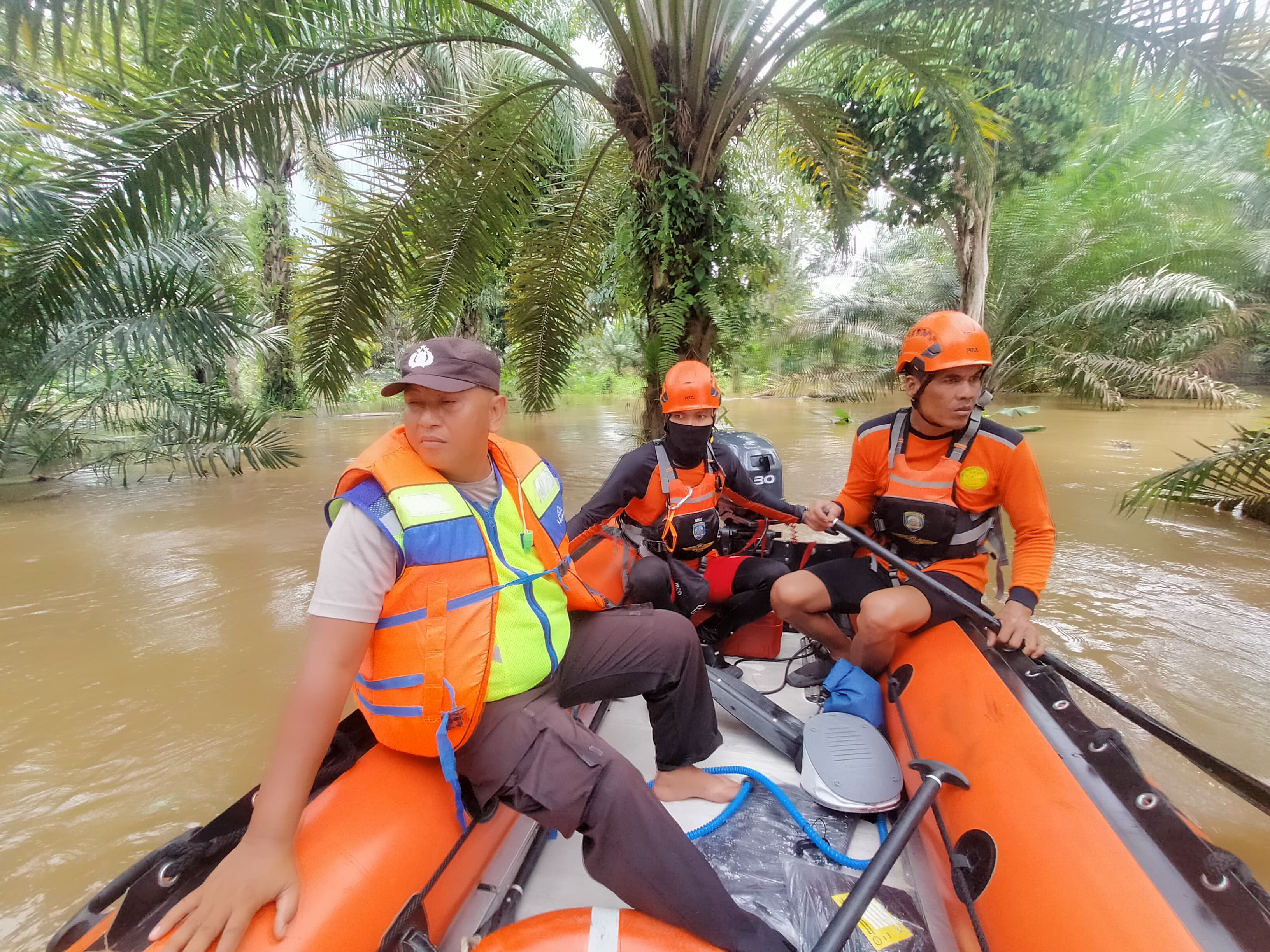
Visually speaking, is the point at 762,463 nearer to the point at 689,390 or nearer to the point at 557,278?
the point at 689,390

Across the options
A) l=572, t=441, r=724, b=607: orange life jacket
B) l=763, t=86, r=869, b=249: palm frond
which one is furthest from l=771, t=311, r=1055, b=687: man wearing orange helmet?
l=763, t=86, r=869, b=249: palm frond

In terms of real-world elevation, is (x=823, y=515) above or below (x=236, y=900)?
above

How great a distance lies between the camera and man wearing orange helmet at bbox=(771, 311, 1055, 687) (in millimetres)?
2283

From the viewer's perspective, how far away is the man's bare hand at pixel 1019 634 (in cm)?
199

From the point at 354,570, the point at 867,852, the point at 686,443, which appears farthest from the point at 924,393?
the point at 354,570

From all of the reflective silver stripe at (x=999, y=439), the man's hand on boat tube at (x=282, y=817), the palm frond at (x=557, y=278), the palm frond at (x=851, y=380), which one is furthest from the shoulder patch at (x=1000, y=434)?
the palm frond at (x=851, y=380)

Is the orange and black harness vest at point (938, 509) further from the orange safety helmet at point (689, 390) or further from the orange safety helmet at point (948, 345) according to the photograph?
the orange safety helmet at point (689, 390)

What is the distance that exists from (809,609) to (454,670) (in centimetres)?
170

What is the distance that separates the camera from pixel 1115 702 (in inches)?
68.4

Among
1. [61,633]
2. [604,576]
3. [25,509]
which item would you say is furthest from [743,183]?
[25,509]

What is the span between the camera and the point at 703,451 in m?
3.04

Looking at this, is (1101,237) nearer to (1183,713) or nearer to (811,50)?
(811,50)

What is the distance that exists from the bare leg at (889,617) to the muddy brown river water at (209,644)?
0.90m

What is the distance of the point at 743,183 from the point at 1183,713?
24.9ft
